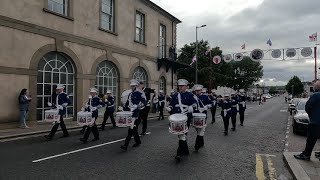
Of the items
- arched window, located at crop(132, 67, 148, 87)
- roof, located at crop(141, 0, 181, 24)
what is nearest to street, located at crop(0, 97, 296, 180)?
arched window, located at crop(132, 67, 148, 87)

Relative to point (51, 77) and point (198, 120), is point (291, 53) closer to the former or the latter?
point (51, 77)

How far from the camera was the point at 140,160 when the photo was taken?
7688mm

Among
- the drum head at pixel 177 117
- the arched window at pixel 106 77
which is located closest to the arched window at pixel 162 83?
the arched window at pixel 106 77

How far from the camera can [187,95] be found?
8008 millimetres

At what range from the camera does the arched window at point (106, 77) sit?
20.5 metres

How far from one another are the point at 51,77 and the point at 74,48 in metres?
2.27

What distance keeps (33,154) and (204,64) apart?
1569 inches

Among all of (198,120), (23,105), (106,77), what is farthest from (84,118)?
(106,77)

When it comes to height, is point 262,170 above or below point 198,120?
below

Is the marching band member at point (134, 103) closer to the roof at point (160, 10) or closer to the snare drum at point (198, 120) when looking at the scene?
the snare drum at point (198, 120)

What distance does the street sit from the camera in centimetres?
643

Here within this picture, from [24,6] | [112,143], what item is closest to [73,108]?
[24,6]

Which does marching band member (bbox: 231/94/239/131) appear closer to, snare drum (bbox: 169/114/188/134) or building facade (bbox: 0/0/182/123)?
snare drum (bbox: 169/114/188/134)

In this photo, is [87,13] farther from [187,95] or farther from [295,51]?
[295,51]
